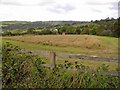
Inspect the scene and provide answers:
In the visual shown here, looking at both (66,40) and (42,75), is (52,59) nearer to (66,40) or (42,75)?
(42,75)

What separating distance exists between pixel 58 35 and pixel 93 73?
3312 centimetres

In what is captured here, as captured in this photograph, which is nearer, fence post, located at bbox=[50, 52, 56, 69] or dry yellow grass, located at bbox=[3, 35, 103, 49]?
fence post, located at bbox=[50, 52, 56, 69]

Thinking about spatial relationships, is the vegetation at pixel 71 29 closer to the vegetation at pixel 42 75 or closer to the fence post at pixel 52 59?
the vegetation at pixel 42 75

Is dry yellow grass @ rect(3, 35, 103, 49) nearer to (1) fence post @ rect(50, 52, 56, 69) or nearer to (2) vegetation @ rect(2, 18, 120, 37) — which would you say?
(2) vegetation @ rect(2, 18, 120, 37)

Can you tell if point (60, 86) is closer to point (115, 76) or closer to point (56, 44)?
point (115, 76)

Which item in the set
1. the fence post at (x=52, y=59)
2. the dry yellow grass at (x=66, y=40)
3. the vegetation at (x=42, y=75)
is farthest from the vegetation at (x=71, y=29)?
the fence post at (x=52, y=59)

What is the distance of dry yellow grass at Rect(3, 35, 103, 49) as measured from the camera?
3978 cm

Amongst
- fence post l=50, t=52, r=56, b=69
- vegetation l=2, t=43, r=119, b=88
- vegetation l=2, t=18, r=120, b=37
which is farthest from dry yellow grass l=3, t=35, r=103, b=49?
fence post l=50, t=52, r=56, b=69

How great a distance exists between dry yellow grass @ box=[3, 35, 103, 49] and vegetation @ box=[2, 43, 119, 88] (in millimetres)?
28984

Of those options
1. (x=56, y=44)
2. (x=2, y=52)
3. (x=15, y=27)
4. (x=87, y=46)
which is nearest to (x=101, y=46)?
(x=87, y=46)

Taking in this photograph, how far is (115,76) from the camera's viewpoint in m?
8.02

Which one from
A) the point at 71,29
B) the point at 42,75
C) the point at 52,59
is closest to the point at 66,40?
the point at 71,29

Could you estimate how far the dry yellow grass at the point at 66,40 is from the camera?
3978 centimetres

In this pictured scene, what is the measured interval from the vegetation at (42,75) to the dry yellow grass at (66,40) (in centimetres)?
2898
